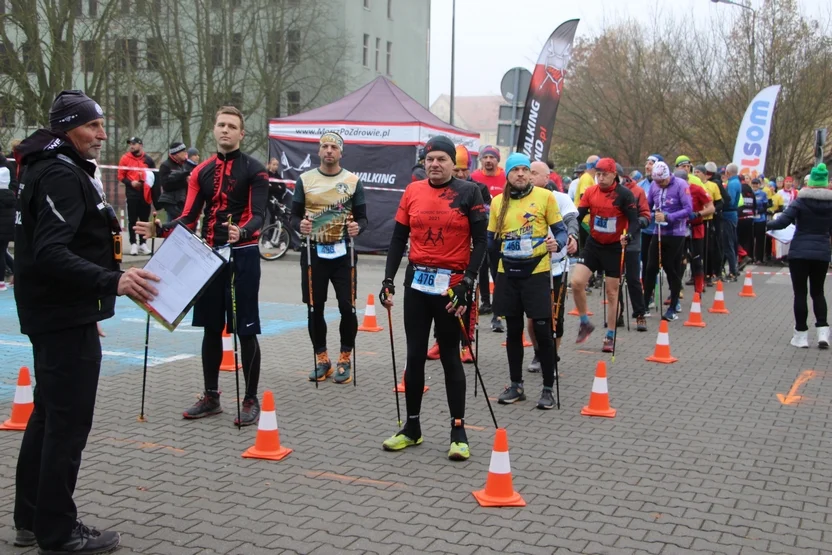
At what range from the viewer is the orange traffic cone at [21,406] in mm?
6496

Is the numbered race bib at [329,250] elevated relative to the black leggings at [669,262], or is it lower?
elevated

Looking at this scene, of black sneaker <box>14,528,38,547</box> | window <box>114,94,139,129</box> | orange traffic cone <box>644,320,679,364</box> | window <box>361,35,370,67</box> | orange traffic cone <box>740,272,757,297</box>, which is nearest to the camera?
black sneaker <box>14,528,38,547</box>

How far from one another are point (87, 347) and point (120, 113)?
33.2 meters

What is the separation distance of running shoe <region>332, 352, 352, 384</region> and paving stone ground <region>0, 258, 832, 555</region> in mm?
168

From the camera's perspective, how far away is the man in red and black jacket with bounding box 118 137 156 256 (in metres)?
17.7

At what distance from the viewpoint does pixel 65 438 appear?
427cm

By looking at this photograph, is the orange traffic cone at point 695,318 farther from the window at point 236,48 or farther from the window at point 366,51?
the window at point 366,51

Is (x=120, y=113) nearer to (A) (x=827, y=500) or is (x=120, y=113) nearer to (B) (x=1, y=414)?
(B) (x=1, y=414)

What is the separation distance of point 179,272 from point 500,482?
7.02 feet

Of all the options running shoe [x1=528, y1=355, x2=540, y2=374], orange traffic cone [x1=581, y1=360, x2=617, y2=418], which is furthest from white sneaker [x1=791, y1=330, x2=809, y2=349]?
orange traffic cone [x1=581, y1=360, x2=617, y2=418]

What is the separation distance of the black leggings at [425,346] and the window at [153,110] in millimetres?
36592

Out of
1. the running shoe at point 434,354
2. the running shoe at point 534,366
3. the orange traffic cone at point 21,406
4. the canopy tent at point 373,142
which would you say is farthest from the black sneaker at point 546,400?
the canopy tent at point 373,142

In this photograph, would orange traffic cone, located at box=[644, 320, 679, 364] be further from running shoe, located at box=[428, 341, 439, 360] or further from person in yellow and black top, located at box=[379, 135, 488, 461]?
person in yellow and black top, located at box=[379, 135, 488, 461]

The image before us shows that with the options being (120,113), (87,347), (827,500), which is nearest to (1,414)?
(87,347)
